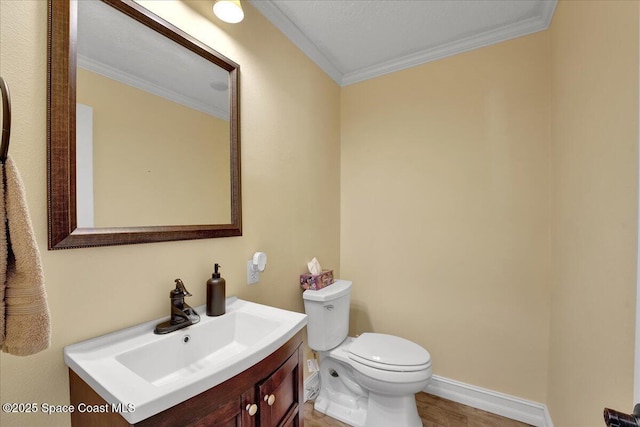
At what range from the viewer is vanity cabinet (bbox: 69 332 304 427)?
66 centimetres

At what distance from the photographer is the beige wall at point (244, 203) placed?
29.8 inches

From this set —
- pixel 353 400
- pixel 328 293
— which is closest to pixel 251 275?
pixel 328 293

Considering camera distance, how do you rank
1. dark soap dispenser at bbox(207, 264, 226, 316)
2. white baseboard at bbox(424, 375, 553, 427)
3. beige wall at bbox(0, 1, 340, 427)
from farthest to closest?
white baseboard at bbox(424, 375, 553, 427) < dark soap dispenser at bbox(207, 264, 226, 316) < beige wall at bbox(0, 1, 340, 427)

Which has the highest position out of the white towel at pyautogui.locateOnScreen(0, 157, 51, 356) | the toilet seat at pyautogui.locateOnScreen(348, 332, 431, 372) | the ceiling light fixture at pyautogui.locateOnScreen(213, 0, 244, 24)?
the ceiling light fixture at pyautogui.locateOnScreen(213, 0, 244, 24)

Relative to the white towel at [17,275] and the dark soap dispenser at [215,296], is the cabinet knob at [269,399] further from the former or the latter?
the white towel at [17,275]

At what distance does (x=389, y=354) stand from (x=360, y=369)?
193mm

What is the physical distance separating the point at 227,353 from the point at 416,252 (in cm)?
149

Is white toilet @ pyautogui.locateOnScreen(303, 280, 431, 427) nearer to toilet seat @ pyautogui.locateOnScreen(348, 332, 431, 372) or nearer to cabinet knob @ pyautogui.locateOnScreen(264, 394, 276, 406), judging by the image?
toilet seat @ pyautogui.locateOnScreen(348, 332, 431, 372)

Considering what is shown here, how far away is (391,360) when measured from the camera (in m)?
1.53

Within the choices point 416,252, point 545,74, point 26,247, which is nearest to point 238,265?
point 26,247

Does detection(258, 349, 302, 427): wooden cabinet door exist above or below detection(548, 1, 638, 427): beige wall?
below

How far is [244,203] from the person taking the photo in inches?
56.6

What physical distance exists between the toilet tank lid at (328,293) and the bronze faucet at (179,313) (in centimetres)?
77

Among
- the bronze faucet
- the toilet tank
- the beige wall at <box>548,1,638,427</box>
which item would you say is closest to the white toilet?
the toilet tank
